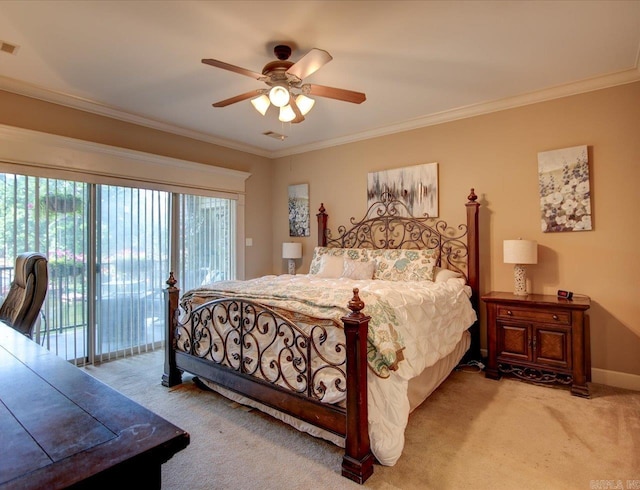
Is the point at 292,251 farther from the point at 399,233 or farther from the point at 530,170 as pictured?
the point at 530,170

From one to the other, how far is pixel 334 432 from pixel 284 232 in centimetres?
383

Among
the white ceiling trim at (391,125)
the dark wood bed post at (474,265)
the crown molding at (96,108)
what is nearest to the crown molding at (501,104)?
the white ceiling trim at (391,125)

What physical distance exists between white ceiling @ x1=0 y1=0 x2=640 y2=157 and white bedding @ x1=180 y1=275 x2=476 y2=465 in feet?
6.01

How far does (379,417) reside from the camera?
1968mm

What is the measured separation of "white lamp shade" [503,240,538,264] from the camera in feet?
10.6

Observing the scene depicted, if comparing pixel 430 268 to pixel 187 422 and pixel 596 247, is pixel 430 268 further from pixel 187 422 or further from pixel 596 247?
pixel 187 422

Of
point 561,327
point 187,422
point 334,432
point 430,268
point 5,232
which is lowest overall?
point 187,422

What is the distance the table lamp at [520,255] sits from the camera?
3.24 m

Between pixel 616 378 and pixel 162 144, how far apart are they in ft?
17.2

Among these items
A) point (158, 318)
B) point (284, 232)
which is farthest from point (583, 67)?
point (158, 318)

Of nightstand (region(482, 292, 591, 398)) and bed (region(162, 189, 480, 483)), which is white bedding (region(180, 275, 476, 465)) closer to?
bed (region(162, 189, 480, 483))

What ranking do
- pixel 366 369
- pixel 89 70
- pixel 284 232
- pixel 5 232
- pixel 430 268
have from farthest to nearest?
1. pixel 284 232
2. pixel 430 268
3. pixel 5 232
4. pixel 89 70
5. pixel 366 369

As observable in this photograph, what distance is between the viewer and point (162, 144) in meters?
4.31

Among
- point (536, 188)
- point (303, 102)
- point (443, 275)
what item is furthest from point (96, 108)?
point (536, 188)
